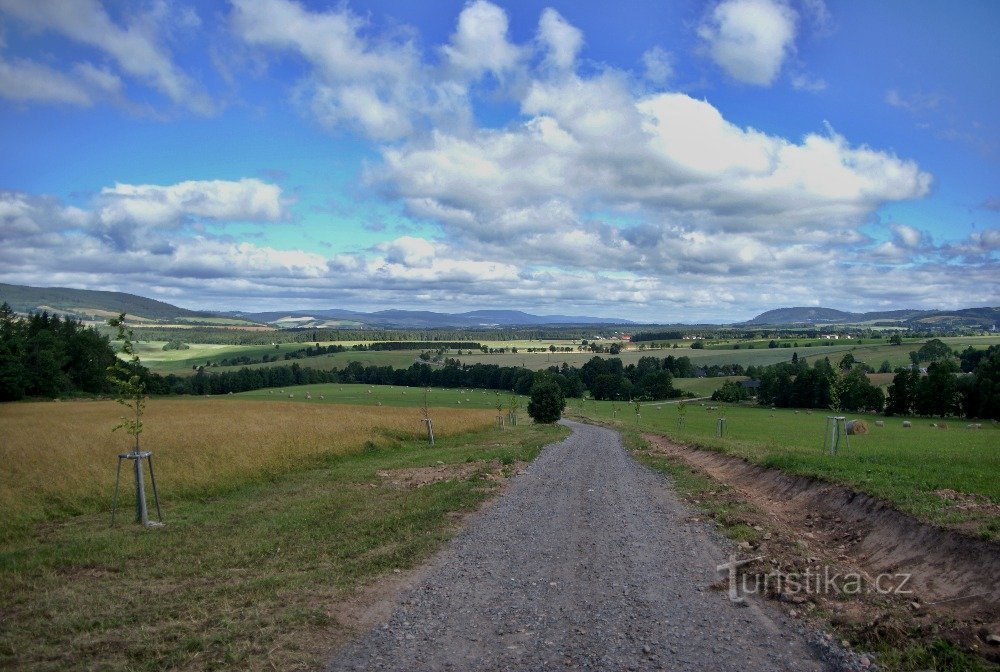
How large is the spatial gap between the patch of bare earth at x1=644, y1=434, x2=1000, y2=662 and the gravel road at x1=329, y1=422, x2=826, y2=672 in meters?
0.75

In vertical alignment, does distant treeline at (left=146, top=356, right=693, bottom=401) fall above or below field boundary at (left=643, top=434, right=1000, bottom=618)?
below

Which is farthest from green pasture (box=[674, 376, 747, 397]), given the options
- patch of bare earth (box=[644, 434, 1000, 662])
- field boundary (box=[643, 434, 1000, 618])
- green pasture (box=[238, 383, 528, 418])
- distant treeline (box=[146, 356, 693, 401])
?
patch of bare earth (box=[644, 434, 1000, 662])

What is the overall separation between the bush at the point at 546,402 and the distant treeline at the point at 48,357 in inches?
1492

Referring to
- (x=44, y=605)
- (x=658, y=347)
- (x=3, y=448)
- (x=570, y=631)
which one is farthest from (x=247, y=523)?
(x=658, y=347)

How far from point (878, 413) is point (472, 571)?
9041 centimetres

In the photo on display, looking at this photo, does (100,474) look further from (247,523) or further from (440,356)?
(440,356)

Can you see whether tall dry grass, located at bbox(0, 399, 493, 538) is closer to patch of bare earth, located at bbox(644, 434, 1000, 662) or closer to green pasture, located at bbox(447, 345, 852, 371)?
patch of bare earth, located at bbox(644, 434, 1000, 662)

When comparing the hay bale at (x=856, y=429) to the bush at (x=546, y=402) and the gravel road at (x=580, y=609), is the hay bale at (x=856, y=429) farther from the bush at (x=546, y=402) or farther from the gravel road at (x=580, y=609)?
the gravel road at (x=580, y=609)

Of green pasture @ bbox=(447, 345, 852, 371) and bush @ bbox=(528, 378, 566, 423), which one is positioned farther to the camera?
green pasture @ bbox=(447, 345, 852, 371)

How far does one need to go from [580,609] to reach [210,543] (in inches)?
291

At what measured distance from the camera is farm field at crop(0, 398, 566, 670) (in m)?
6.80

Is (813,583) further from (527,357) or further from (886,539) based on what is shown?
(527,357)

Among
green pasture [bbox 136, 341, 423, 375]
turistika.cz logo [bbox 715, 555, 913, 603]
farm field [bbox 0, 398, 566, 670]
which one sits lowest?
green pasture [bbox 136, 341, 423, 375]

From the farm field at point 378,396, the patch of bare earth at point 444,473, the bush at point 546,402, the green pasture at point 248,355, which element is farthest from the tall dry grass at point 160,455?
the green pasture at point 248,355
